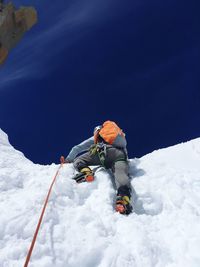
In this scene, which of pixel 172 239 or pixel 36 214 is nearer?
pixel 172 239

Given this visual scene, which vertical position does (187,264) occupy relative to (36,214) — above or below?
below

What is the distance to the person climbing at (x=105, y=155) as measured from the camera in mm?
9031

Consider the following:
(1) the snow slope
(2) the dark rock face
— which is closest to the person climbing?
(1) the snow slope

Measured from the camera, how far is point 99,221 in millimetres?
6906

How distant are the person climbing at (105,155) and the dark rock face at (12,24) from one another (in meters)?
16.3

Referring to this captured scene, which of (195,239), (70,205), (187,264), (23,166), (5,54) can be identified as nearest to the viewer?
(187,264)

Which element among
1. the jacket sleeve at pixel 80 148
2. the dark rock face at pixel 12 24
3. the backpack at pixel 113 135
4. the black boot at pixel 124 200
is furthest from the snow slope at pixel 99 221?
the dark rock face at pixel 12 24

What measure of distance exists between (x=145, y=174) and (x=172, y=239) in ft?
11.7

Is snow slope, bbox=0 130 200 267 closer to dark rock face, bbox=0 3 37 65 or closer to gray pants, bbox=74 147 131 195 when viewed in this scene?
gray pants, bbox=74 147 131 195

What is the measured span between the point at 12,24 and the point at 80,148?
1780cm

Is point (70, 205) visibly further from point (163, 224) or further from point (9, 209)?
point (163, 224)

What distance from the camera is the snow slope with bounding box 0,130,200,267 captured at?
570cm

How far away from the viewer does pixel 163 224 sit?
22.7ft

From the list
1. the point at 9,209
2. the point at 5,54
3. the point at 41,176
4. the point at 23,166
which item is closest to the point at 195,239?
the point at 9,209
